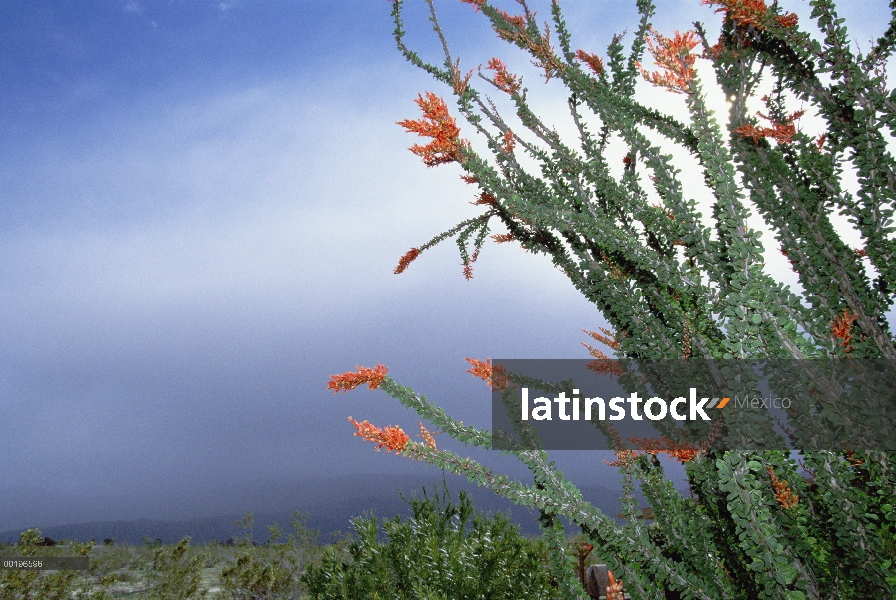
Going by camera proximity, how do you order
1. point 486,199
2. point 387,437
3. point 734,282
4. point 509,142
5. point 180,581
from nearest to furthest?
point 734,282
point 387,437
point 509,142
point 486,199
point 180,581

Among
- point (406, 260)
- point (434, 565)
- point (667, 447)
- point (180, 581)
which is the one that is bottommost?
point (180, 581)

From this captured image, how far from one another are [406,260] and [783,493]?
191 cm

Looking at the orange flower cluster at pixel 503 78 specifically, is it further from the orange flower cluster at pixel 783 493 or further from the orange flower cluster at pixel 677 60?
the orange flower cluster at pixel 783 493

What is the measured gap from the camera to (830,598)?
149 centimetres

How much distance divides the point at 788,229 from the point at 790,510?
88 centimetres

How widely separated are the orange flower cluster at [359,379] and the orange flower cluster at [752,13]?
Result: 1627mm

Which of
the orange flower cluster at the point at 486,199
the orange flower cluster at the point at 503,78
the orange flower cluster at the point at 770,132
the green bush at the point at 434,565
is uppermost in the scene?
the orange flower cluster at the point at 503,78

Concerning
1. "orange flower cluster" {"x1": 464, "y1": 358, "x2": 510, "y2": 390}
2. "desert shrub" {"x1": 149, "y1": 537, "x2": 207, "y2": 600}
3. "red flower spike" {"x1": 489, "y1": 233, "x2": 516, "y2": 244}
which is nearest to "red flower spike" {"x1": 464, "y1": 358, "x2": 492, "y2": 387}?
"orange flower cluster" {"x1": 464, "y1": 358, "x2": 510, "y2": 390}

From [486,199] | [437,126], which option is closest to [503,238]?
[486,199]

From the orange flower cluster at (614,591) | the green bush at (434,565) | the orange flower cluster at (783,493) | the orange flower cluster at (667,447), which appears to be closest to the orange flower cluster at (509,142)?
the orange flower cluster at (667,447)

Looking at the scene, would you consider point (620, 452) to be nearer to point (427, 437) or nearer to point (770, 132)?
point (427, 437)

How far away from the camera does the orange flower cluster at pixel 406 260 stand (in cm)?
271

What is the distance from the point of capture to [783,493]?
1472mm

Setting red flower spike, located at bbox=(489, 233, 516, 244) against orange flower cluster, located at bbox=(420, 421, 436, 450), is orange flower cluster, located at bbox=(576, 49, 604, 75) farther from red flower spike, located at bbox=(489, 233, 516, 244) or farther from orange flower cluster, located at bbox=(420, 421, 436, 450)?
orange flower cluster, located at bbox=(420, 421, 436, 450)
